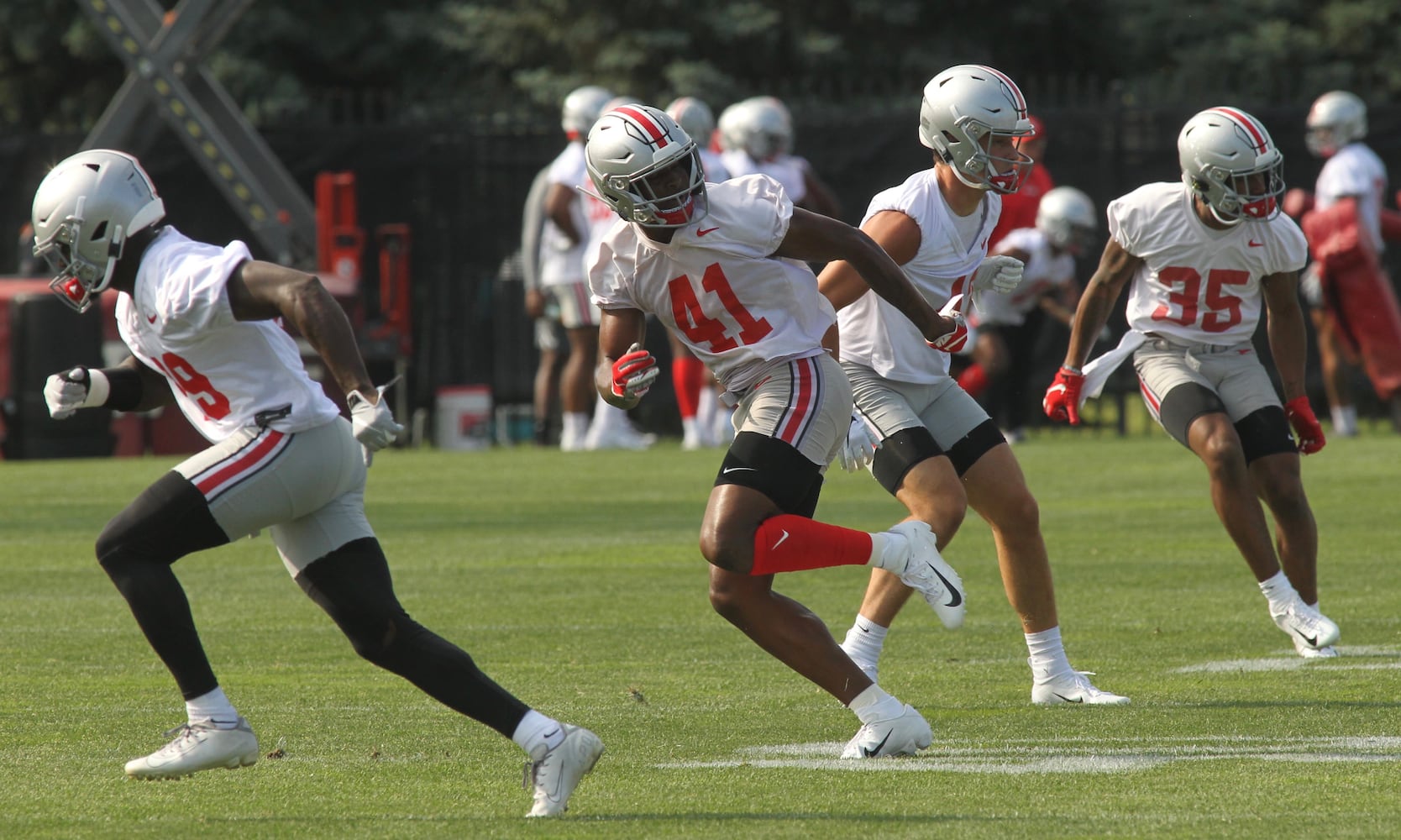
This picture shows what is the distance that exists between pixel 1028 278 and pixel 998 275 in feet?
31.6

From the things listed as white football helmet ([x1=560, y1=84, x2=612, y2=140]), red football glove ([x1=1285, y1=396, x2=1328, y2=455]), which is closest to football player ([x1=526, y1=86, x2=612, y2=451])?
white football helmet ([x1=560, y1=84, x2=612, y2=140])

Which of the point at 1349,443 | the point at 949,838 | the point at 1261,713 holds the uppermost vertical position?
the point at 949,838

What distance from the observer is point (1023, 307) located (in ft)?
52.6

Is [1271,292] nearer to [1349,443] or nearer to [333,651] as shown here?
[333,651]

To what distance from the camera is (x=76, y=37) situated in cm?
2562

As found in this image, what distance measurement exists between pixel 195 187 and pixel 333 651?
1266cm

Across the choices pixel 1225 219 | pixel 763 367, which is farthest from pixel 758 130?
pixel 763 367

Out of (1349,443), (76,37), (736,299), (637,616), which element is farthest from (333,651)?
(76,37)

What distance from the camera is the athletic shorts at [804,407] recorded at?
5.49 metres

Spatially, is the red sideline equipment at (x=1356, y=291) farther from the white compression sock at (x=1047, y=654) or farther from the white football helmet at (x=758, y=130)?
the white compression sock at (x=1047, y=654)

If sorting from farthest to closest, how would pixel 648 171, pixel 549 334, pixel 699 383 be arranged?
pixel 549 334 < pixel 699 383 < pixel 648 171

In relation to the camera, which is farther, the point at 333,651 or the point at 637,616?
A: the point at 637,616

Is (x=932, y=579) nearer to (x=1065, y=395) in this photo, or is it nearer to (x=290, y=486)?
(x=290, y=486)

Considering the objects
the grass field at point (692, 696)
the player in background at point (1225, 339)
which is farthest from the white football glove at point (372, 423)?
the player in background at point (1225, 339)
